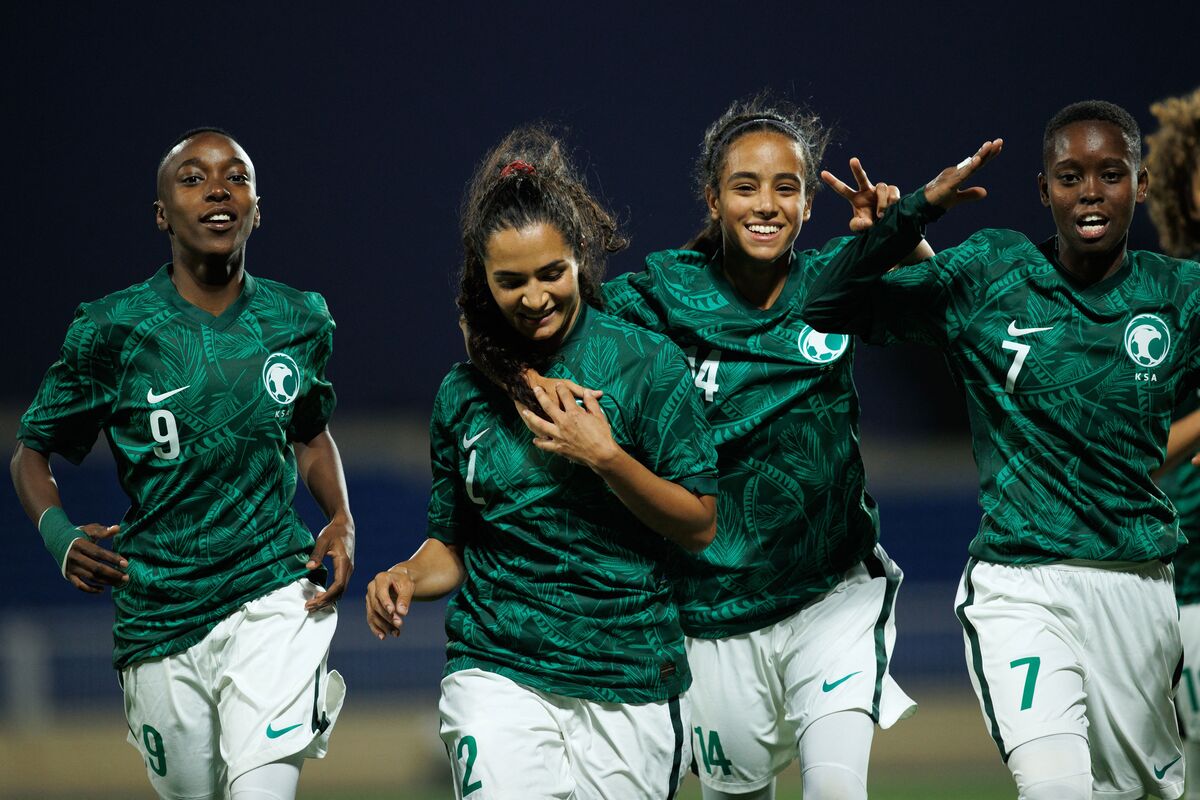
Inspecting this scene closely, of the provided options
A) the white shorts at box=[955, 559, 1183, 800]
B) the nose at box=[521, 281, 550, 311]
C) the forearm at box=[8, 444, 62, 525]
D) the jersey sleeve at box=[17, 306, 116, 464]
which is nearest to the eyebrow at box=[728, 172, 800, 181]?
the nose at box=[521, 281, 550, 311]

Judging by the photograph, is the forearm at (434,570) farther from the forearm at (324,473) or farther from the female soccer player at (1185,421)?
the female soccer player at (1185,421)

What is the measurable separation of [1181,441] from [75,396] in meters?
2.82

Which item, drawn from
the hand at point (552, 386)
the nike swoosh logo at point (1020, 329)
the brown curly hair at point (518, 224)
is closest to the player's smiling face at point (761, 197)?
the brown curly hair at point (518, 224)

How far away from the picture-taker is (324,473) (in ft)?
13.5

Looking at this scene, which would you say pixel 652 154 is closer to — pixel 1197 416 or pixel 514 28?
pixel 514 28

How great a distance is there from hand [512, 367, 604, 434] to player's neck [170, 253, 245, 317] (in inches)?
40.7

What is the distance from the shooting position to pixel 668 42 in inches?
500

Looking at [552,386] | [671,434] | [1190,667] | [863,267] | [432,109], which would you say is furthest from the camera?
[432,109]

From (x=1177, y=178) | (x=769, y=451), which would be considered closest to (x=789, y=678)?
(x=769, y=451)

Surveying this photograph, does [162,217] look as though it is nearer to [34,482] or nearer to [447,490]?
[34,482]

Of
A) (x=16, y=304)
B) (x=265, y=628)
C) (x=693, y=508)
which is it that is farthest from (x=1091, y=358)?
(x=16, y=304)

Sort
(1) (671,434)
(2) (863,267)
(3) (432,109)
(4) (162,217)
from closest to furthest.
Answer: (1) (671,434), (2) (863,267), (4) (162,217), (3) (432,109)

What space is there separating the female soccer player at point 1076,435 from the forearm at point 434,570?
Answer: 1.06 metres

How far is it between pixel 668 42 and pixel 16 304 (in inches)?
223
